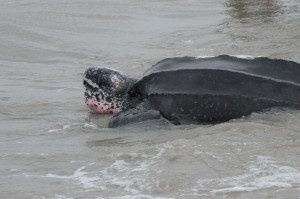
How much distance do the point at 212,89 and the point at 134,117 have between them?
21.7 inches

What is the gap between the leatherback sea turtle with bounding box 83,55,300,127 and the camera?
150 inches

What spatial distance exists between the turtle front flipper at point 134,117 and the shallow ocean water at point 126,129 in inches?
2.3

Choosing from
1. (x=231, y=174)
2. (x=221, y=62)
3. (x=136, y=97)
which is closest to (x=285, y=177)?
(x=231, y=174)

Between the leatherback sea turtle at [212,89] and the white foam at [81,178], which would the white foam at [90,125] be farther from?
the white foam at [81,178]

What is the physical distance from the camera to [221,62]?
4070 mm

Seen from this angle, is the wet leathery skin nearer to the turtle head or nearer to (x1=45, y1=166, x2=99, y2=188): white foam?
the turtle head

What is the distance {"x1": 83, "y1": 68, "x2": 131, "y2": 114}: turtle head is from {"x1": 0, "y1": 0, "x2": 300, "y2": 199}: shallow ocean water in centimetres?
13

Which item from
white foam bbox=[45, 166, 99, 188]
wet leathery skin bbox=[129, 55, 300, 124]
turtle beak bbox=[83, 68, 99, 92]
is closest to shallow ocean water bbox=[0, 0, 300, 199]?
white foam bbox=[45, 166, 99, 188]

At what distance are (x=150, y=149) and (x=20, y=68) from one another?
135 inches

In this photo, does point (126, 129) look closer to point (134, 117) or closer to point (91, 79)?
point (134, 117)

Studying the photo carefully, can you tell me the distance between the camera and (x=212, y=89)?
3953 mm

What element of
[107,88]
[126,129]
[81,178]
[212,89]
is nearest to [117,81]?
[107,88]

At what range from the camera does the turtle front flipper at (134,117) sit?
409 centimetres

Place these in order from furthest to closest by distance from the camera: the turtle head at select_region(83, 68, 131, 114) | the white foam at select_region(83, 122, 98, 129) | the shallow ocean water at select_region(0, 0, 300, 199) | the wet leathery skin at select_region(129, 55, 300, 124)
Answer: the turtle head at select_region(83, 68, 131, 114)
the white foam at select_region(83, 122, 98, 129)
the wet leathery skin at select_region(129, 55, 300, 124)
the shallow ocean water at select_region(0, 0, 300, 199)
